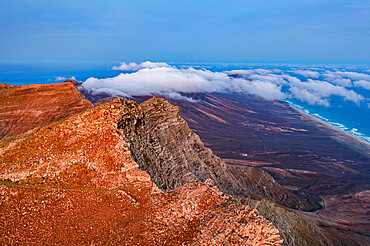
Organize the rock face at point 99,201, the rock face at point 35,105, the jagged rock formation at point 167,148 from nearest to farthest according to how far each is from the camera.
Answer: the rock face at point 99,201 < the jagged rock formation at point 167,148 < the rock face at point 35,105

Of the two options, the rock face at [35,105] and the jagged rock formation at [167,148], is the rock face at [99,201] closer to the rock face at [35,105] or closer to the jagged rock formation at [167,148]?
the jagged rock formation at [167,148]

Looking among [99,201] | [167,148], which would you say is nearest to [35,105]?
[167,148]

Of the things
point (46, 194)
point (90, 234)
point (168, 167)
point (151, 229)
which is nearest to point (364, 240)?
point (168, 167)

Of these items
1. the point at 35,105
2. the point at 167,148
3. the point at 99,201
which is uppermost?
the point at 35,105

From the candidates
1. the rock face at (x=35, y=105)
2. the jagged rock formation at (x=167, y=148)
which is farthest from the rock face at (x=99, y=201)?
the rock face at (x=35, y=105)

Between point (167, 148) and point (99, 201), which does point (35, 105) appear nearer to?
point (167, 148)

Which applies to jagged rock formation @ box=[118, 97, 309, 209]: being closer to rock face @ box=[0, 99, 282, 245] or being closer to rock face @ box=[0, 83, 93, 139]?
rock face @ box=[0, 99, 282, 245]

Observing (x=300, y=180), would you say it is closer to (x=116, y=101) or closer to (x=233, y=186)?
(x=233, y=186)
